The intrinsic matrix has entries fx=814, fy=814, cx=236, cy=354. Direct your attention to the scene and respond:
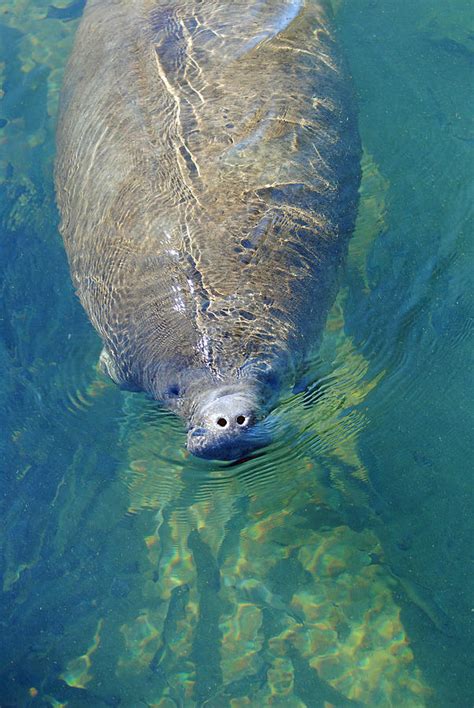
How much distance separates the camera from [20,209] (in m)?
7.57

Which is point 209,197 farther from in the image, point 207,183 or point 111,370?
point 111,370

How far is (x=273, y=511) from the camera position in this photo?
5.42 metres

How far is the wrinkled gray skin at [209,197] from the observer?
16.5ft

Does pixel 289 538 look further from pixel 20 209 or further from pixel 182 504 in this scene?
pixel 20 209

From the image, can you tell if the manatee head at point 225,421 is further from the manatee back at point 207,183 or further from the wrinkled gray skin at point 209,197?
the manatee back at point 207,183

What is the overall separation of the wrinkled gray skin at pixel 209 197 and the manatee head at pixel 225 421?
0.04 feet

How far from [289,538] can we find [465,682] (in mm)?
1364

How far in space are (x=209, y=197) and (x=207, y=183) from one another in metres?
0.13

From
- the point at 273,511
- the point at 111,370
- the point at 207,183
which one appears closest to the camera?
the point at 273,511

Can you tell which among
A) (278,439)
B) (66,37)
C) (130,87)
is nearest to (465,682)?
(278,439)

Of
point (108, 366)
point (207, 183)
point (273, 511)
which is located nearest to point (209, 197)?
point (207, 183)

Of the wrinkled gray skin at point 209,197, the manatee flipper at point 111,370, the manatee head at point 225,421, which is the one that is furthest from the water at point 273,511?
the manatee head at point 225,421

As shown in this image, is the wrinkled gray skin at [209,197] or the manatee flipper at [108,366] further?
the manatee flipper at [108,366]

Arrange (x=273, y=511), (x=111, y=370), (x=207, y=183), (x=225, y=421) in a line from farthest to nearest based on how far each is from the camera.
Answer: (x=111, y=370) → (x=207, y=183) → (x=273, y=511) → (x=225, y=421)
